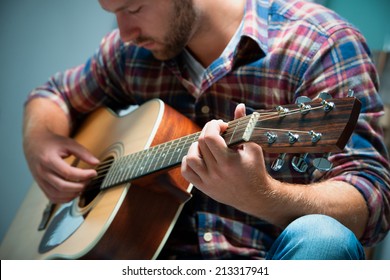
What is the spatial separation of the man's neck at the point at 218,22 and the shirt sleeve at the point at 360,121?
0.23 m

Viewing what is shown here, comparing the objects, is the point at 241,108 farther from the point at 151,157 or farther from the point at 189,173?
the point at 151,157

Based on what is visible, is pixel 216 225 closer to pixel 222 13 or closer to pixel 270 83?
pixel 270 83

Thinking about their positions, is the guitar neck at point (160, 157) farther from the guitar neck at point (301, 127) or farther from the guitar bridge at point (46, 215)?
the guitar bridge at point (46, 215)

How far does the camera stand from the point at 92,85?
1.53 m

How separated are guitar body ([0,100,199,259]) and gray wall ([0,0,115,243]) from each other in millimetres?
615

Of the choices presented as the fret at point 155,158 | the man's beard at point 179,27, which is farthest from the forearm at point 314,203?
the man's beard at point 179,27

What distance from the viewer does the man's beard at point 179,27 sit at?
4.01ft

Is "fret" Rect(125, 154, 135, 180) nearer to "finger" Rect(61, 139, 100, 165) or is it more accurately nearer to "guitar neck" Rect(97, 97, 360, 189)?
"finger" Rect(61, 139, 100, 165)

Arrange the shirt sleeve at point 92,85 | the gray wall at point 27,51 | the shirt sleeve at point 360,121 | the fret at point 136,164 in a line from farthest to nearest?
the gray wall at point 27,51 < the shirt sleeve at point 92,85 < the fret at point 136,164 < the shirt sleeve at point 360,121

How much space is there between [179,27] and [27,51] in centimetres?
83

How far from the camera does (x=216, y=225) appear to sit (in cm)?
121

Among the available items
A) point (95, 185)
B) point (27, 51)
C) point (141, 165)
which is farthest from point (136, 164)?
point (27, 51)

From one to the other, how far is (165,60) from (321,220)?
1.96 ft
